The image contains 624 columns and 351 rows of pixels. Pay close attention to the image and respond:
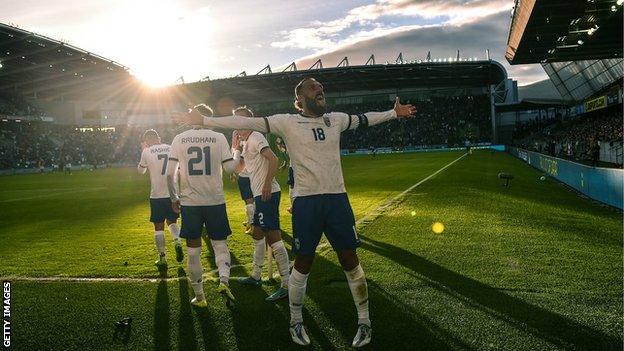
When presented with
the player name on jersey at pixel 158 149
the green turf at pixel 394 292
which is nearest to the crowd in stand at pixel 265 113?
the green turf at pixel 394 292

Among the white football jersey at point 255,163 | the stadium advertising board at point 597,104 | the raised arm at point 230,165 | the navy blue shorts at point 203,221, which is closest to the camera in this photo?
the navy blue shorts at point 203,221

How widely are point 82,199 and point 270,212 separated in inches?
671

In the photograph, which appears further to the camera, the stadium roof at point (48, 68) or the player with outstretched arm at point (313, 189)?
the stadium roof at point (48, 68)

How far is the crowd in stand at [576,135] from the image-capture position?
111 feet

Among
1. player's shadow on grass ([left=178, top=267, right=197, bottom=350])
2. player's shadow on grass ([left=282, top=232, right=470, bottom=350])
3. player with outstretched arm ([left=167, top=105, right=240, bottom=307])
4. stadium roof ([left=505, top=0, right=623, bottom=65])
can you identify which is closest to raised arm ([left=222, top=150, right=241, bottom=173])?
player with outstretched arm ([left=167, top=105, right=240, bottom=307])

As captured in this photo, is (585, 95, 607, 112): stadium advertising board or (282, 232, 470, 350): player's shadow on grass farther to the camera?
(585, 95, 607, 112): stadium advertising board

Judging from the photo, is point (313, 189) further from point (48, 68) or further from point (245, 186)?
point (48, 68)

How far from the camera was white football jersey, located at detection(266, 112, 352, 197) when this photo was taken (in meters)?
4.69

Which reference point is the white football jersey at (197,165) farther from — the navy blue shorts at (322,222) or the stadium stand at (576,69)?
the stadium stand at (576,69)

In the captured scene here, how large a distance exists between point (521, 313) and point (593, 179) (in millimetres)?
12865

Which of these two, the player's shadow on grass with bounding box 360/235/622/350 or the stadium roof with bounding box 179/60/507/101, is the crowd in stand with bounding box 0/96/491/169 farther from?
the player's shadow on grass with bounding box 360/235/622/350

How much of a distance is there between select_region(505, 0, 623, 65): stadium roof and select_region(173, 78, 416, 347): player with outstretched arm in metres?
29.3

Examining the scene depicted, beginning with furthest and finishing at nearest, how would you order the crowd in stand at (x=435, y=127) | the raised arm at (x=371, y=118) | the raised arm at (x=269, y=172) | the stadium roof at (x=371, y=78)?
the crowd in stand at (x=435, y=127), the stadium roof at (x=371, y=78), the raised arm at (x=269, y=172), the raised arm at (x=371, y=118)

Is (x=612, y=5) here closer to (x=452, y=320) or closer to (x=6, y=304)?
(x=452, y=320)
